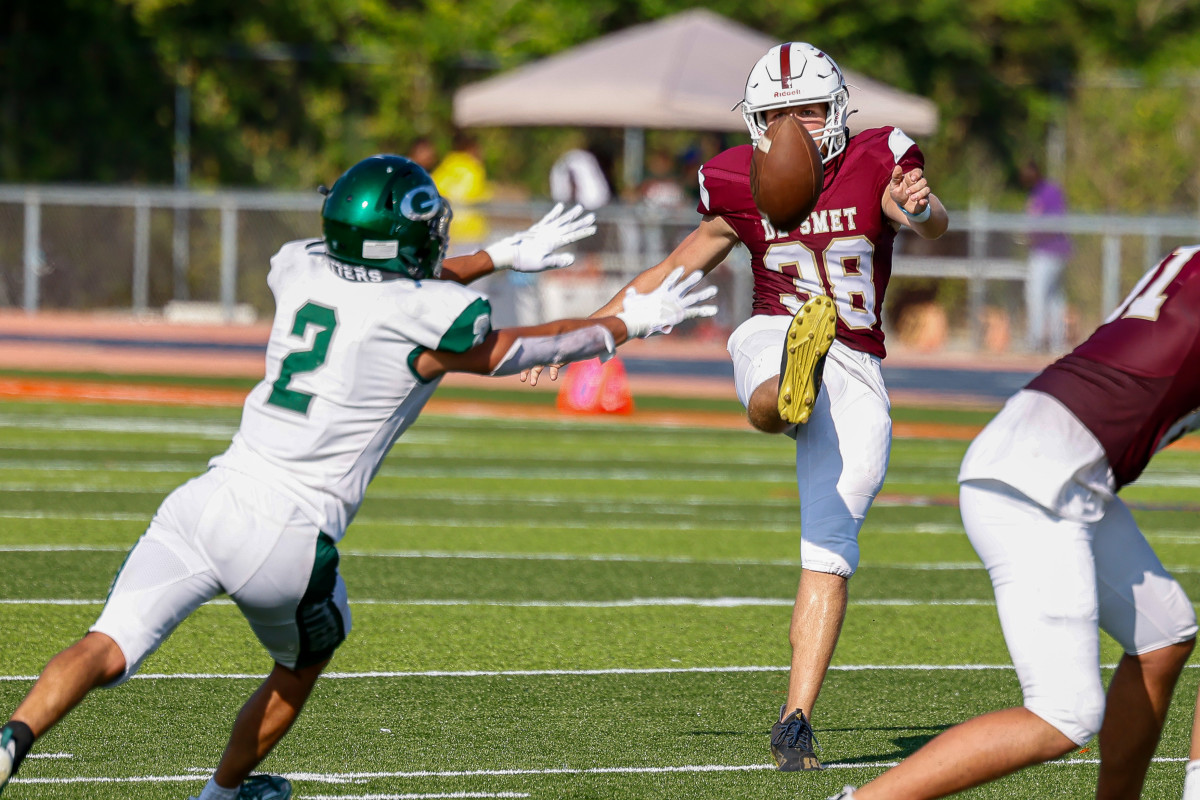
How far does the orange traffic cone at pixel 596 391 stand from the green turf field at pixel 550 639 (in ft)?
9.62

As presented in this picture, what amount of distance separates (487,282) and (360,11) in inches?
442

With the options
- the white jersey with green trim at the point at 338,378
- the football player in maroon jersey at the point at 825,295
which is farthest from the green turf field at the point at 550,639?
the white jersey with green trim at the point at 338,378

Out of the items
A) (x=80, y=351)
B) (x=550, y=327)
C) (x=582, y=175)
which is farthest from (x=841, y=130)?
(x=80, y=351)

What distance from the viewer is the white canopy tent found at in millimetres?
18188

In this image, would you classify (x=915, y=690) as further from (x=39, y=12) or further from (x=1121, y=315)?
(x=39, y=12)

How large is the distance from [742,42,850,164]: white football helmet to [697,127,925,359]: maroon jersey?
0.36 feet

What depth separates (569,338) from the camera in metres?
4.01

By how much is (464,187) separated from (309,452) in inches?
499

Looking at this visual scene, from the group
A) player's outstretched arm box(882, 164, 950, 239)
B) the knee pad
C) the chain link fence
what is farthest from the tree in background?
the knee pad

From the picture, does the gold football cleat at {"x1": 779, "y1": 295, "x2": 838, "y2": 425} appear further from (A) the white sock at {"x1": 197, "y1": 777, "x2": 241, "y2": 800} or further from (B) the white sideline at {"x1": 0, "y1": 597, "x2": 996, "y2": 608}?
(B) the white sideline at {"x1": 0, "y1": 597, "x2": 996, "y2": 608}

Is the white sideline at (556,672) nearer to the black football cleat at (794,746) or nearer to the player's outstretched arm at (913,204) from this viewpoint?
the black football cleat at (794,746)

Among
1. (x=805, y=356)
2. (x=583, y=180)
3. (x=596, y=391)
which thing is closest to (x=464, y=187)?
(x=583, y=180)

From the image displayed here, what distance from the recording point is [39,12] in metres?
22.5

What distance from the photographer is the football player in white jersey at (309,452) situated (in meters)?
3.70
